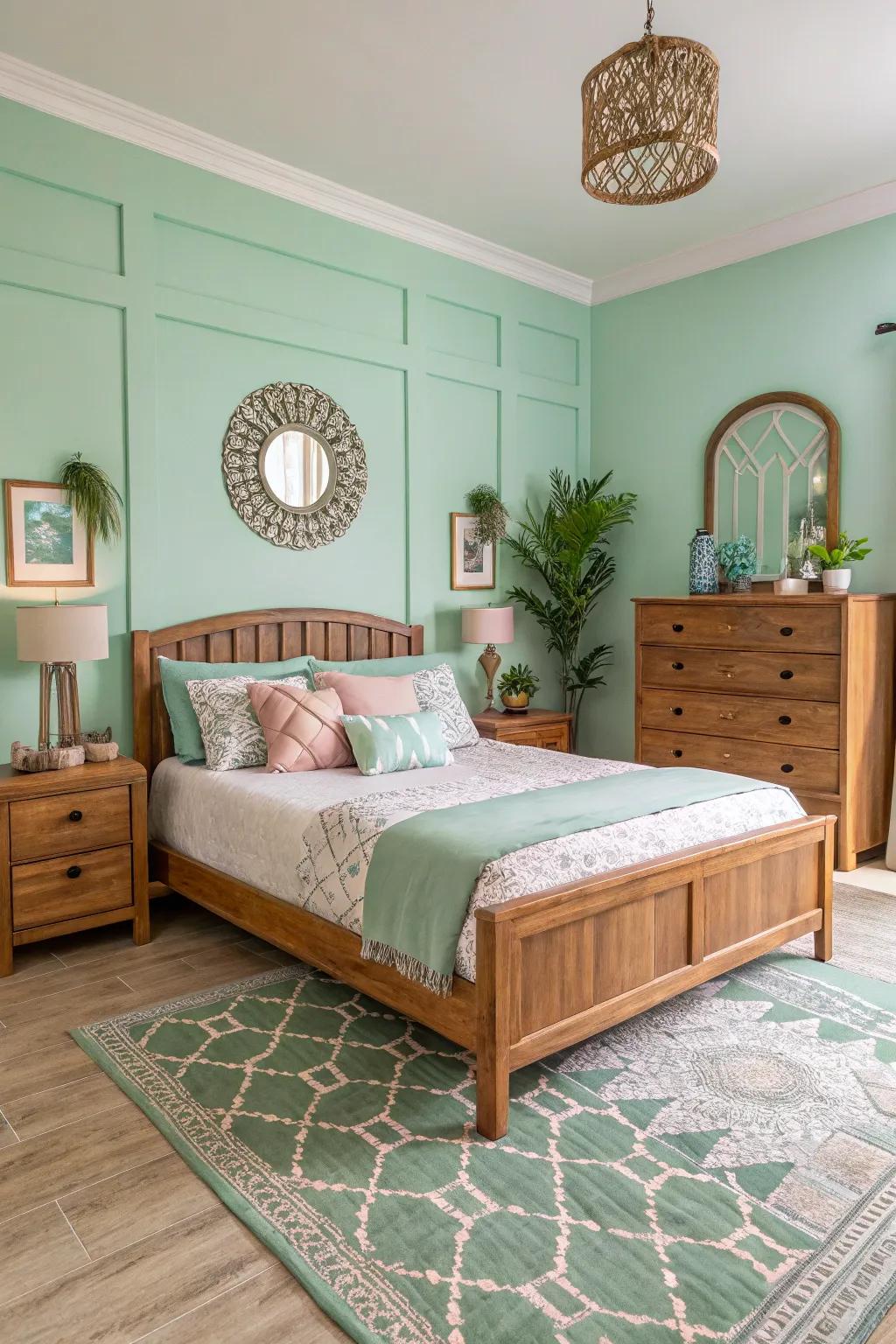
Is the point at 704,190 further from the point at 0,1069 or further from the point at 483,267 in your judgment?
the point at 0,1069

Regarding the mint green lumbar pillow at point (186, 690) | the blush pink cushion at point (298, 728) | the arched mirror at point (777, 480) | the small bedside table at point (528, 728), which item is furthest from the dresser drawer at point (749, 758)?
the mint green lumbar pillow at point (186, 690)

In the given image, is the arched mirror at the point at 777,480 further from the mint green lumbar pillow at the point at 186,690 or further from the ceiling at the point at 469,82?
the mint green lumbar pillow at the point at 186,690


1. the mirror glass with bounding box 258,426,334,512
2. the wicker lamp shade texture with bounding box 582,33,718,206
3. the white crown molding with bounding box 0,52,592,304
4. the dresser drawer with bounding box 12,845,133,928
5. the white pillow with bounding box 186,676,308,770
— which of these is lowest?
the dresser drawer with bounding box 12,845,133,928

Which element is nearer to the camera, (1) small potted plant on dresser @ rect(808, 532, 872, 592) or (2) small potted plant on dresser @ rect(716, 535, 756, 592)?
(1) small potted plant on dresser @ rect(808, 532, 872, 592)

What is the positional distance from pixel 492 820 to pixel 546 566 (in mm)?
3108

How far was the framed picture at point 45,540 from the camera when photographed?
11.4ft

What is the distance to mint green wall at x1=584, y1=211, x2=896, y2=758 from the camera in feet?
14.6

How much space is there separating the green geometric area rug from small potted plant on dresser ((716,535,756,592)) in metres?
2.39

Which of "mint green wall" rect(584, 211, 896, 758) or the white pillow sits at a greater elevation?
"mint green wall" rect(584, 211, 896, 758)

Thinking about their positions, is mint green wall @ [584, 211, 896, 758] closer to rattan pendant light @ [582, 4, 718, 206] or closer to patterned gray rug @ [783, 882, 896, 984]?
patterned gray rug @ [783, 882, 896, 984]

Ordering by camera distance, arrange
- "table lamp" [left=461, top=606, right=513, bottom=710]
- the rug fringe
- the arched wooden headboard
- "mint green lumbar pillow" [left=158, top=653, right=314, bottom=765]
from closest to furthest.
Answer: the rug fringe, "mint green lumbar pillow" [left=158, top=653, right=314, bottom=765], the arched wooden headboard, "table lamp" [left=461, top=606, right=513, bottom=710]

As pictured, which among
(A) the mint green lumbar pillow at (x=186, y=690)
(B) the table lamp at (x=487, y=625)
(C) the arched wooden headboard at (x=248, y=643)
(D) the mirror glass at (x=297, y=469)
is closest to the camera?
(A) the mint green lumbar pillow at (x=186, y=690)

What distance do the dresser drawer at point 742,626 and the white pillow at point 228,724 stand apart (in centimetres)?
212

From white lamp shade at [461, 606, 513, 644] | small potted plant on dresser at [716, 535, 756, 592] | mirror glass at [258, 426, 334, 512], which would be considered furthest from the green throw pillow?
small potted plant on dresser at [716, 535, 756, 592]
